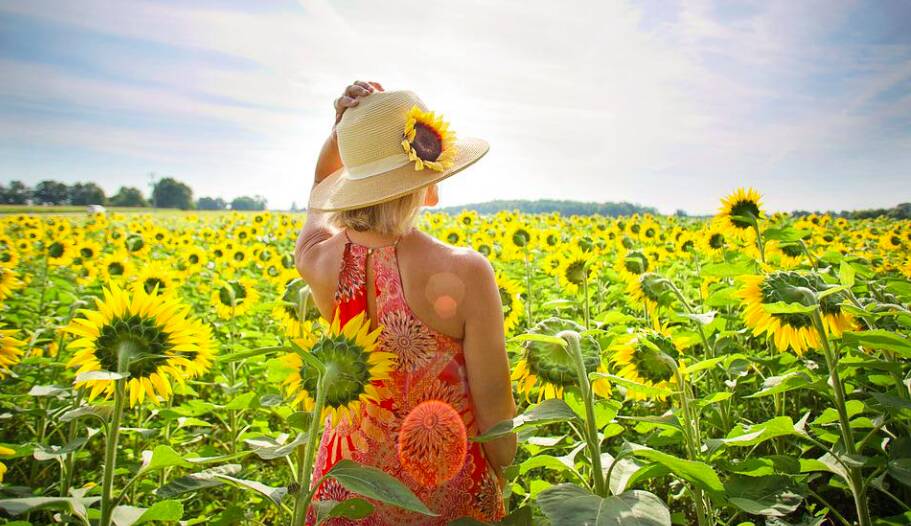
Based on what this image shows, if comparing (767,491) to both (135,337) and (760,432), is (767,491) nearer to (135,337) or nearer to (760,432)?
(760,432)

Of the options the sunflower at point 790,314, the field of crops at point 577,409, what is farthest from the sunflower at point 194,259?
the sunflower at point 790,314

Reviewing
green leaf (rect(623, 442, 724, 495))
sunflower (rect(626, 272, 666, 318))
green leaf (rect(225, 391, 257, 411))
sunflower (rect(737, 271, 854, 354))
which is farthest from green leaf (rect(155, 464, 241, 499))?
sunflower (rect(626, 272, 666, 318))

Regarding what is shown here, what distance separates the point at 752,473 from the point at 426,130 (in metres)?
1.36

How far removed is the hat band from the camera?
175 centimetres

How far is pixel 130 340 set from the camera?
4.45 feet

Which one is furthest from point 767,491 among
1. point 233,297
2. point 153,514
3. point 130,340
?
point 233,297

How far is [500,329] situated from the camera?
1.72m

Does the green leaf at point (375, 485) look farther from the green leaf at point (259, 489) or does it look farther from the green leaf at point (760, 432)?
the green leaf at point (760, 432)

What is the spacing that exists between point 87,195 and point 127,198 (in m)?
5.28

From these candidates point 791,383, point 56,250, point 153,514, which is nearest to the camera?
Answer: point 153,514

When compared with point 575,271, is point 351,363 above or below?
below

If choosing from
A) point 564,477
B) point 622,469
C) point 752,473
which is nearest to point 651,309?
point 564,477

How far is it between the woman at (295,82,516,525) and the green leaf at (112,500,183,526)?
50 centimetres

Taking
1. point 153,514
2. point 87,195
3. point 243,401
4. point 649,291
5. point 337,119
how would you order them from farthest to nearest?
point 87,195 → point 649,291 → point 243,401 → point 337,119 → point 153,514
